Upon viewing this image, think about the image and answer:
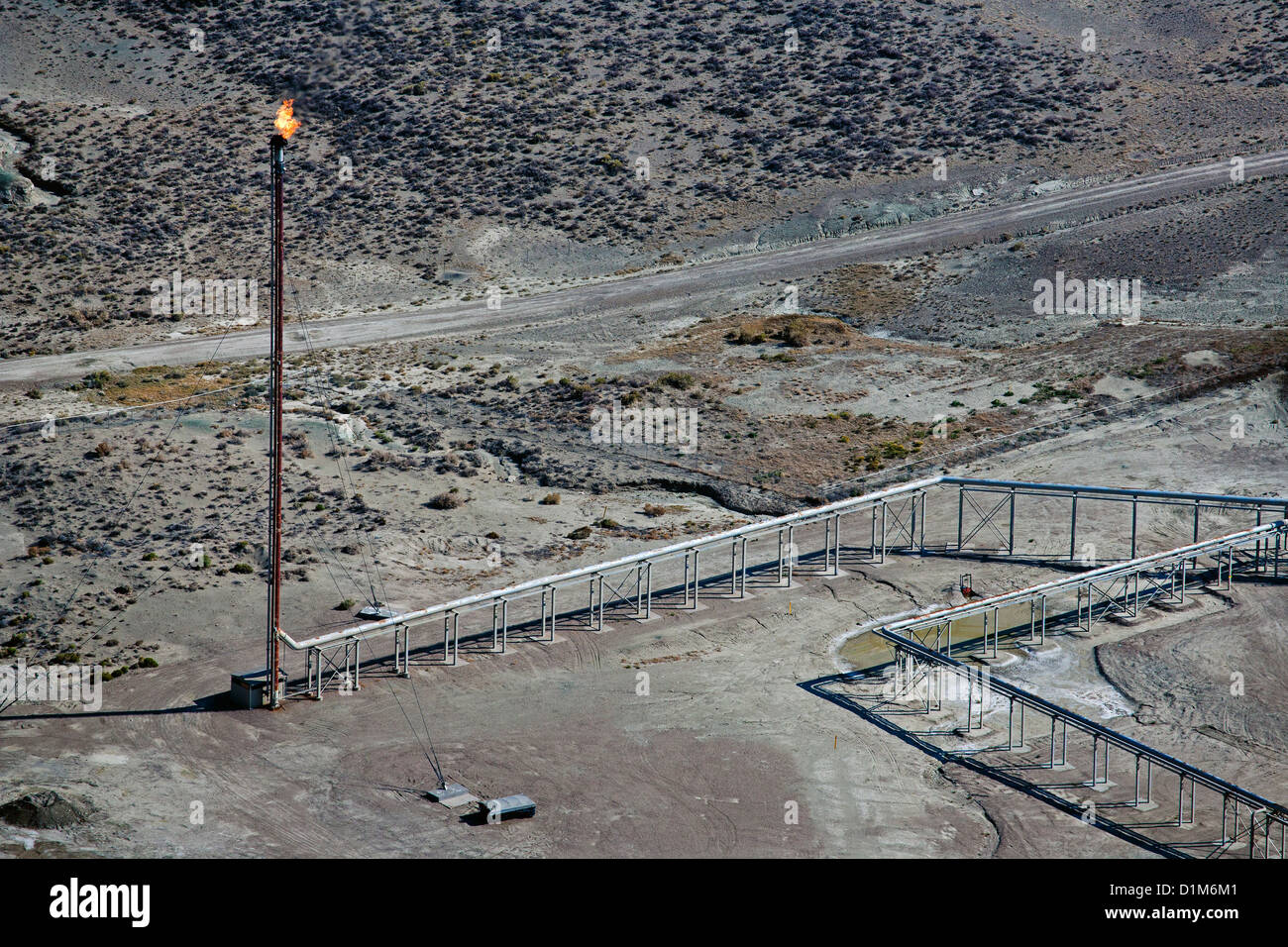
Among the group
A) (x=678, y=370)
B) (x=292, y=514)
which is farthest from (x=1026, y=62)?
(x=292, y=514)

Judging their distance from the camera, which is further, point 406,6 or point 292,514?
point 406,6

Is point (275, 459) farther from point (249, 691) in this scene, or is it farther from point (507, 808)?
point (507, 808)

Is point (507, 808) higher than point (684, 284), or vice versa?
point (684, 284)

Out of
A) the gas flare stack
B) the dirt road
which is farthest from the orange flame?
the dirt road
